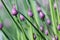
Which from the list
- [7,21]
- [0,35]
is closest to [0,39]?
[0,35]

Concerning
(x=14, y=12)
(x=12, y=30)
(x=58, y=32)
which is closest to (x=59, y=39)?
(x=58, y=32)

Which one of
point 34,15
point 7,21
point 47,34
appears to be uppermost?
point 34,15

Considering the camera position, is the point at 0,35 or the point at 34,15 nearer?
the point at 34,15

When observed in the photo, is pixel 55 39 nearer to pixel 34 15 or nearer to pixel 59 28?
pixel 59 28

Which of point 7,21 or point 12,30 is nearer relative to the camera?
point 12,30

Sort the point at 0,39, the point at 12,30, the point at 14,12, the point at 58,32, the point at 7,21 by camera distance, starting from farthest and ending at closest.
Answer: the point at 7,21
the point at 12,30
the point at 0,39
the point at 58,32
the point at 14,12

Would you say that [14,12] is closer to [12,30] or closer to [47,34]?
[47,34]

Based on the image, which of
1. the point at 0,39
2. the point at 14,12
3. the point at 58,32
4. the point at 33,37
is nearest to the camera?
the point at 14,12

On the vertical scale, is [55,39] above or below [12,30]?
above

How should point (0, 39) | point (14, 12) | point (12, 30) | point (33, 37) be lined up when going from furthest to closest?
point (12, 30) → point (0, 39) → point (33, 37) → point (14, 12)
